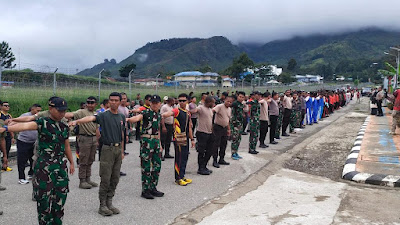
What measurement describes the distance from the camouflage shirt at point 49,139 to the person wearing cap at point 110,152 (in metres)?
0.85

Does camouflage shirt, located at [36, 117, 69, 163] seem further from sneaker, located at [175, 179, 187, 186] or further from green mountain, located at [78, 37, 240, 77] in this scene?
green mountain, located at [78, 37, 240, 77]

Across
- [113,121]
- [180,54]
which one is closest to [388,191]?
[113,121]

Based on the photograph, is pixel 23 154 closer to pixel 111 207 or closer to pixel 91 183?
pixel 91 183

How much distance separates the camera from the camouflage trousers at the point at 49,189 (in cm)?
377

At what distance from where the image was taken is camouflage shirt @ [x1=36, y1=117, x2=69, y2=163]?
382 centimetres

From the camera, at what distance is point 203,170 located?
7367mm

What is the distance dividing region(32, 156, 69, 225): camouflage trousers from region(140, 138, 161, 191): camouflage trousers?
68.2 inches

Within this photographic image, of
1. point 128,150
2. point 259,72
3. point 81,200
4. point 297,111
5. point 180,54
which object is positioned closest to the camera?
point 81,200

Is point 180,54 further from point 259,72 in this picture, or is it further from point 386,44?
point 386,44

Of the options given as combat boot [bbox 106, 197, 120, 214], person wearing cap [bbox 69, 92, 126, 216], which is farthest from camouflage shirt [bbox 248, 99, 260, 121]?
combat boot [bbox 106, 197, 120, 214]

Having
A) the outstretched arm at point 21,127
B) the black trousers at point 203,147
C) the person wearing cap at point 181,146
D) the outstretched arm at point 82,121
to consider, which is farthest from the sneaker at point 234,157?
the outstretched arm at point 21,127

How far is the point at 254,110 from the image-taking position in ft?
31.1

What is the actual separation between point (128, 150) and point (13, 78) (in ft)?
17.0

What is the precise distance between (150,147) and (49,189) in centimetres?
197
